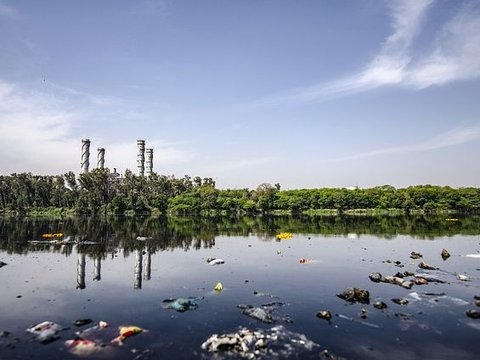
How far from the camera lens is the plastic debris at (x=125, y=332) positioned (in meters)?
18.0

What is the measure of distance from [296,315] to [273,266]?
14.9 metres

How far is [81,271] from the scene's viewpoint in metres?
34.3

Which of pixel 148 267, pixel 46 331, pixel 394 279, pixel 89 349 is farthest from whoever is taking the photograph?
pixel 148 267

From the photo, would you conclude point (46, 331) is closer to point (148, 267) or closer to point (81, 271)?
point (81, 271)

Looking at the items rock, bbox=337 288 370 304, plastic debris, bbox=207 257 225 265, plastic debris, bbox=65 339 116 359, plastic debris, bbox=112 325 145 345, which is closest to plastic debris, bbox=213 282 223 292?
rock, bbox=337 288 370 304

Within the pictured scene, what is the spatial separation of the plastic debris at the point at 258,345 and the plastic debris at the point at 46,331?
7.43 m

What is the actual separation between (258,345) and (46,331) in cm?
1042

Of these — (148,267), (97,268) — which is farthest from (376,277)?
(97,268)

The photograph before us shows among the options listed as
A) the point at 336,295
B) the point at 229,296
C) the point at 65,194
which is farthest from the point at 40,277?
the point at 65,194

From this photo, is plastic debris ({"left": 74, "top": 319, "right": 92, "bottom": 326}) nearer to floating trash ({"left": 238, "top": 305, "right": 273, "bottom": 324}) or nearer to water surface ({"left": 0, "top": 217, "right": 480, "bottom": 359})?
water surface ({"left": 0, "top": 217, "right": 480, "bottom": 359})

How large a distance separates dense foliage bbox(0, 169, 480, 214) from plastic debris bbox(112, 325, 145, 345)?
10950cm

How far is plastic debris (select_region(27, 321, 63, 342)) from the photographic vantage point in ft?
60.6

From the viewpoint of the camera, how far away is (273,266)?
3703cm

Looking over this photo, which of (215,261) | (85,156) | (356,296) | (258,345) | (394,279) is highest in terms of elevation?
(85,156)
